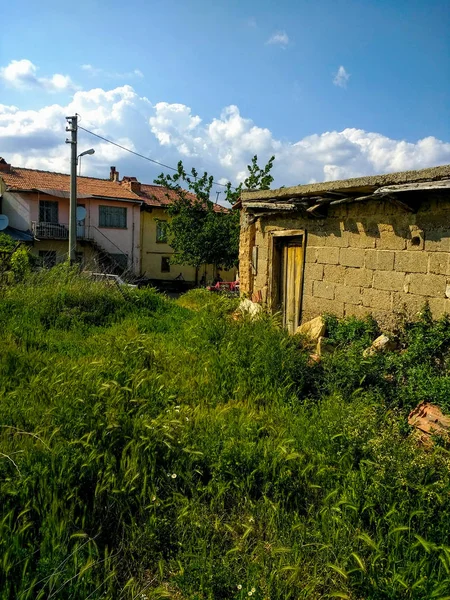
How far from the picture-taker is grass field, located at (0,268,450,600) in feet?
8.81

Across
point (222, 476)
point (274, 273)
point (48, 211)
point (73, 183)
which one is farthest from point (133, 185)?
point (222, 476)

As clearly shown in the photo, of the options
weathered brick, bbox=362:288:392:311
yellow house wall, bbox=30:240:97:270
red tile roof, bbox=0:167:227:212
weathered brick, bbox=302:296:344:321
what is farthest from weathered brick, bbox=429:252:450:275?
yellow house wall, bbox=30:240:97:270

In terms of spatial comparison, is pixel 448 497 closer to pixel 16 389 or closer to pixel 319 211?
pixel 16 389

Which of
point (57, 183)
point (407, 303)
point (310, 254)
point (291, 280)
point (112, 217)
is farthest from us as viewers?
point (112, 217)

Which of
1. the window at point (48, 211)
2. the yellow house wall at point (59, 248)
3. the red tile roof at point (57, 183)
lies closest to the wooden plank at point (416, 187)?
the yellow house wall at point (59, 248)

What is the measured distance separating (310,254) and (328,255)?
1.37ft

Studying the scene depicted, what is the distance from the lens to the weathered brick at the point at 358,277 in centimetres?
712

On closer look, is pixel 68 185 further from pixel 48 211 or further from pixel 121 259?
pixel 121 259

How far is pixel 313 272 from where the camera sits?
8117 millimetres

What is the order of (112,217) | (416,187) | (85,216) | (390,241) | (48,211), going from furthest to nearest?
(112,217)
(85,216)
(48,211)
(390,241)
(416,187)

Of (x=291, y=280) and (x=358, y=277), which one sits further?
(x=291, y=280)

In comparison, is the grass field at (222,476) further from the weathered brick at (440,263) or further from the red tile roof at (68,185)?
the red tile roof at (68,185)

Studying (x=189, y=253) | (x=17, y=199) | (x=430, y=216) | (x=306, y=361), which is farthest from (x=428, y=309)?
(x=17, y=199)

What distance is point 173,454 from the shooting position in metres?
3.74
